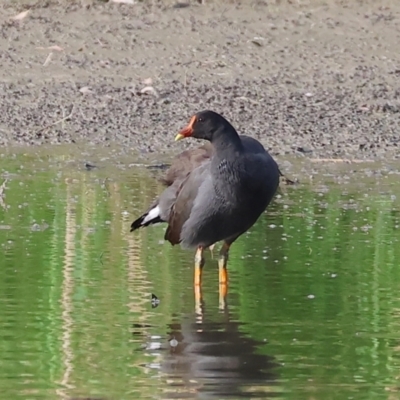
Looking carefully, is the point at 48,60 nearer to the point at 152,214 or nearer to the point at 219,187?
the point at 152,214

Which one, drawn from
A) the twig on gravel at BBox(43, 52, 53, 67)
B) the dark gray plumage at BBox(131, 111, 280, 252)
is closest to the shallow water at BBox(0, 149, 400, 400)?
the dark gray plumage at BBox(131, 111, 280, 252)

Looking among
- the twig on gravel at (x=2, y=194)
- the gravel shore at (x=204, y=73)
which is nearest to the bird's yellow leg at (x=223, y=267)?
the twig on gravel at (x=2, y=194)

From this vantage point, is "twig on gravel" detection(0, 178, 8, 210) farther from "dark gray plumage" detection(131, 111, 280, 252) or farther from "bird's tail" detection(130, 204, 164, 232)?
"dark gray plumage" detection(131, 111, 280, 252)

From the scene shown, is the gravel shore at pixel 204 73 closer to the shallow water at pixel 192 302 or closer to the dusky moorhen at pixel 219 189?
the shallow water at pixel 192 302

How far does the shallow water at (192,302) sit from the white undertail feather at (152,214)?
18cm

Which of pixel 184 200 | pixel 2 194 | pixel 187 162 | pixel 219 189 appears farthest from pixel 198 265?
pixel 2 194

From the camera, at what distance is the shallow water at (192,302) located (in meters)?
5.16

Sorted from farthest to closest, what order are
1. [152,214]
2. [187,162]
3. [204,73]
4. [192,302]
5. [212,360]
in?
[204,73], [152,214], [187,162], [192,302], [212,360]

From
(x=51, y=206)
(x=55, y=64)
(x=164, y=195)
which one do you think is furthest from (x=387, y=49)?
(x=164, y=195)

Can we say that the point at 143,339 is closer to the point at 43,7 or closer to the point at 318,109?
the point at 318,109

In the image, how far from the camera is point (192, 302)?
6629 millimetres

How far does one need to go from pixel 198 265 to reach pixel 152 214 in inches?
20.6

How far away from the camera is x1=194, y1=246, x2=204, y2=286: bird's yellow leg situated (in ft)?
23.2

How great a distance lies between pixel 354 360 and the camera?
5.47m
